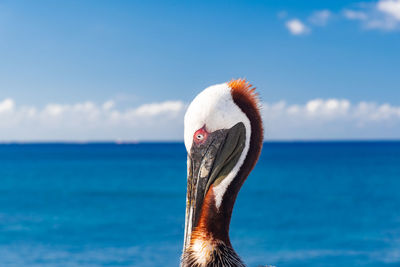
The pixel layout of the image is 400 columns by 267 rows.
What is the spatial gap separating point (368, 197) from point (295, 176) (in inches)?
901

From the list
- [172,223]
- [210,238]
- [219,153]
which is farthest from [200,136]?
[172,223]

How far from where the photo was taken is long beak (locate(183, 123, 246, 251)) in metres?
3.99

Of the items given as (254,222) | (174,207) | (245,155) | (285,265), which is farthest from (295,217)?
(245,155)

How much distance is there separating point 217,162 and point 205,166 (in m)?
0.11

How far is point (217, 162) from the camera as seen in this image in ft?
13.2

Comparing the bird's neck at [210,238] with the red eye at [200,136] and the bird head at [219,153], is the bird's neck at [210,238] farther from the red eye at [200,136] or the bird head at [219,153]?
the red eye at [200,136]

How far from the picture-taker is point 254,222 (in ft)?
106

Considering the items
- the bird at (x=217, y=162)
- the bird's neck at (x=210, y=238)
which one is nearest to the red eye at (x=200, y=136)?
the bird at (x=217, y=162)

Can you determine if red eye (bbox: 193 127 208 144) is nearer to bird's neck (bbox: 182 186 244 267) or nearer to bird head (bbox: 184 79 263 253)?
bird head (bbox: 184 79 263 253)

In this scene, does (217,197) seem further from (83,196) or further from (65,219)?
(83,196)

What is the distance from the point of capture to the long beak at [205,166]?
157 inches

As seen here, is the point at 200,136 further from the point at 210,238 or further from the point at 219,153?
the point at 210,238

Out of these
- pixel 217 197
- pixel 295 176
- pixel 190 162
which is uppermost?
pixel 295 176

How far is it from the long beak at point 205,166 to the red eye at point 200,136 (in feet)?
0.22
